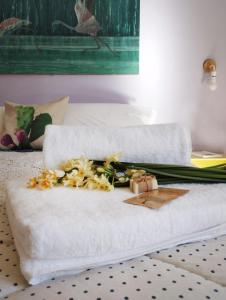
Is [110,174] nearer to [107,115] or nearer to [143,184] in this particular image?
[143,184]

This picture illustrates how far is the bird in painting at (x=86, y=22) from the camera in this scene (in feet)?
8.04

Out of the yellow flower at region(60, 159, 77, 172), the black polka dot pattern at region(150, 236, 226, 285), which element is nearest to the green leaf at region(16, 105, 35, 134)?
the yellow flower at region(60, 159, 77, 172)

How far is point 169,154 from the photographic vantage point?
0.93m

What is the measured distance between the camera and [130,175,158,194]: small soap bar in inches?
29.5

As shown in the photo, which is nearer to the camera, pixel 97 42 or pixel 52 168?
pixel 52 168

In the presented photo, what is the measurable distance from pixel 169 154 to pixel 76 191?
0.31 m

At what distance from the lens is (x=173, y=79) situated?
8.58 ft

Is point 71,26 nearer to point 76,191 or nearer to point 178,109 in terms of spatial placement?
point 178,109

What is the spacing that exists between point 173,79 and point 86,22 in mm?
784

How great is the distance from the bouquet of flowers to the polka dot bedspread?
19 centimetres

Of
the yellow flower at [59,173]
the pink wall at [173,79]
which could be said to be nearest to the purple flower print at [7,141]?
the pink wall at [173,79]

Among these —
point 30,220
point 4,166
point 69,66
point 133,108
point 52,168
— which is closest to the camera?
point 30,220

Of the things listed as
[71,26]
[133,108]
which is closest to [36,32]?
[71,26]

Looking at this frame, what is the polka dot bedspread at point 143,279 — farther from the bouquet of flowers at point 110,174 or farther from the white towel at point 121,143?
the white towel at point 121,143
